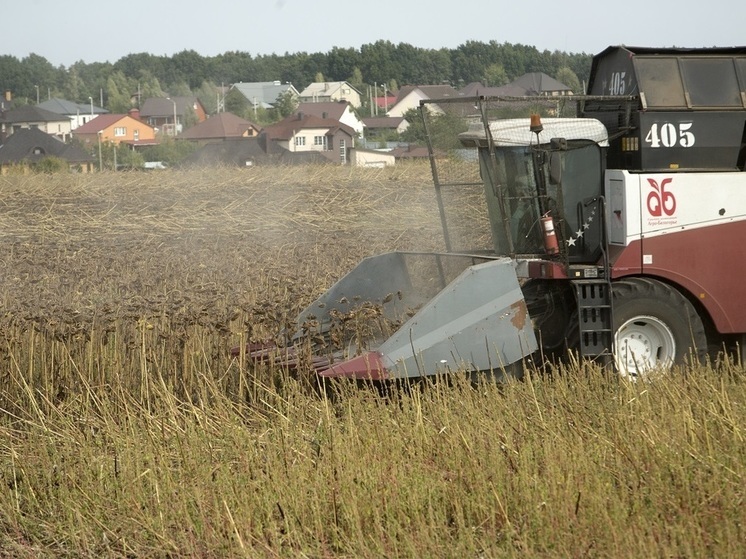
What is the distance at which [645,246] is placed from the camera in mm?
7473

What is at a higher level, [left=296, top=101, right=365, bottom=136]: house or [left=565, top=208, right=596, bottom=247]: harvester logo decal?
[left=296, top=101, right=365, bottom=136]: house

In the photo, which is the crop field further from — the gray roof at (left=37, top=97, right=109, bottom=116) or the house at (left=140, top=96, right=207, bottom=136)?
the gray roof at (left=37, top=97, right=109, bottom=116)

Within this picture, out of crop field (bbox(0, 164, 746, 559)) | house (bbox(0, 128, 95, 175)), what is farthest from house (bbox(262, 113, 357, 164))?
crop field (bbox(0, 164, 746, 559))

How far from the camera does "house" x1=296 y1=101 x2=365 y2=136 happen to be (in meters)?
81.4

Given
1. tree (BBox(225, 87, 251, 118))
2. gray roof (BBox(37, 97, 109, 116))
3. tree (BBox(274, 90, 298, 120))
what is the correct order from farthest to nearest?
gray roof (BBox(37, 97, 109, 116))
tree (BBox(225, 87, 251, 118))
tree (BBox(274, 90, 298, 120))

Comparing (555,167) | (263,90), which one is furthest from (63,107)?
(555,167)

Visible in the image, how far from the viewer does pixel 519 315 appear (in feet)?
23.2

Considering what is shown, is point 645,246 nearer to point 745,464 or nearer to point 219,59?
point 745,464

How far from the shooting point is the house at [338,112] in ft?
267

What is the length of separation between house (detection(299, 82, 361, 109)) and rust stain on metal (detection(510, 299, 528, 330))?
332 ft

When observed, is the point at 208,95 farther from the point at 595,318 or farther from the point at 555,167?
the point at 595,318

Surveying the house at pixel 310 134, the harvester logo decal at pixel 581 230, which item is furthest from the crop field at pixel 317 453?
the house at pixel 310 134

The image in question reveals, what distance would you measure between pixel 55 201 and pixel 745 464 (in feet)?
62.0

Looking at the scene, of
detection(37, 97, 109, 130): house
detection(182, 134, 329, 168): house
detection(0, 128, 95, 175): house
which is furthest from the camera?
detection(37, 97, 109, 130): house
